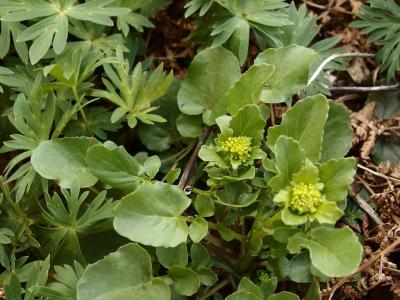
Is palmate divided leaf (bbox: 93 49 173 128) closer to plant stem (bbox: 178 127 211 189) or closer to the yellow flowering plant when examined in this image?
plant stem (bbox: 178 127 211 189)

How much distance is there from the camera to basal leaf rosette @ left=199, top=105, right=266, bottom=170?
141cm

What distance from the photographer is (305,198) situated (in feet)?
4.18

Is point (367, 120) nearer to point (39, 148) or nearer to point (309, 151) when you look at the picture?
point (309, 151)

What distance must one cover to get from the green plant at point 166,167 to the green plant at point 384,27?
0.45 ft

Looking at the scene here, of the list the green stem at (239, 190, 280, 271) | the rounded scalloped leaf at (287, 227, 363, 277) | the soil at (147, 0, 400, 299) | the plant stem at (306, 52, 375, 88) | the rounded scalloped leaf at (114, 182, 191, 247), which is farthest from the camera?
the plant stem at (306, 52, 375, 88)

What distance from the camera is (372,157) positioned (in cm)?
179

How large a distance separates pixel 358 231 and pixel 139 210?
0.65 meters

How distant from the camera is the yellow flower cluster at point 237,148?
4.65ft

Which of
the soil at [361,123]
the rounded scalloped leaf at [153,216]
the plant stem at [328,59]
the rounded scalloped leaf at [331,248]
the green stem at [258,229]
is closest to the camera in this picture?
the rounded scalloped leaf at [331,248]

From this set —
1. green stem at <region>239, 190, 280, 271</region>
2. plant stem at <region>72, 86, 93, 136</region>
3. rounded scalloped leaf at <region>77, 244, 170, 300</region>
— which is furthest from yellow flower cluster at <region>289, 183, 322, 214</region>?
plant stem at <region>72, 86, 93, 136</region>

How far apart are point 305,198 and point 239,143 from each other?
231mm

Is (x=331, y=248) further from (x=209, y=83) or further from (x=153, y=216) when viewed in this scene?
(x=209, y=83)

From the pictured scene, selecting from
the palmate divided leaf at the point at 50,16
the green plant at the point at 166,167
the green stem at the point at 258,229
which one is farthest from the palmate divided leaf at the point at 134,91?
the green stem at the point at 258,229

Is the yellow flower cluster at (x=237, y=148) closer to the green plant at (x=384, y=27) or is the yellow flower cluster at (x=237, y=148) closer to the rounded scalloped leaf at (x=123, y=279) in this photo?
the rounded scalloped leaf at (x=123, y=279)
